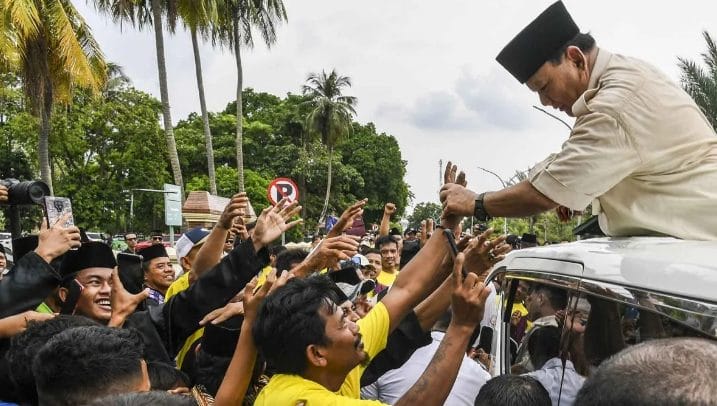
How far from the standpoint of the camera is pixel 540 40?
2.34m

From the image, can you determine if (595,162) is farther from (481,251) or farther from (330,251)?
(330,251)

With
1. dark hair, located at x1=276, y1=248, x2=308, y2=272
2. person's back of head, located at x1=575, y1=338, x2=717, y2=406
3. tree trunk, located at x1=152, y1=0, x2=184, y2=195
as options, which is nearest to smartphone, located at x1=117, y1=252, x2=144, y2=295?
dark hair, located at x1=276, y1=248, x2=308, y2=272

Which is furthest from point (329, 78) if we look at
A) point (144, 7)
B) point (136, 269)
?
point (136, 269)

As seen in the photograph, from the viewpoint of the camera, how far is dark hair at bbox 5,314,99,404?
2284 mm

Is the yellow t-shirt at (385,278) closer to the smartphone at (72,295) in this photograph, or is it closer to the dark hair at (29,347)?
the smartphone at (72,295)

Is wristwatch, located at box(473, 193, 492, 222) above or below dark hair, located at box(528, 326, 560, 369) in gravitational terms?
above

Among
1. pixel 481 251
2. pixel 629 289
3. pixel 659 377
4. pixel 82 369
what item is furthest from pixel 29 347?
pixel 659 377

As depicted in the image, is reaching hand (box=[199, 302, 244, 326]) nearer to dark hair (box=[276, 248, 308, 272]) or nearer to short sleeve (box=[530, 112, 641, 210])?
short sleeve (box=[530, 112, 641, 210])

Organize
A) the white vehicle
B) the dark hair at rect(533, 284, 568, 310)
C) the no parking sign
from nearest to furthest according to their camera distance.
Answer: the white vehicle < the dark hair at rect(533, 284, 568, 310) < the no parking sign

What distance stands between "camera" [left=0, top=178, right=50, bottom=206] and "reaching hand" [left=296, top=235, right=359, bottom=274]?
155 cm

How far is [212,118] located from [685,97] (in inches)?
1748

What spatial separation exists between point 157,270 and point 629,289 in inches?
161

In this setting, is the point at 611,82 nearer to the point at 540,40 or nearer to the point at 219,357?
the point at 540,40

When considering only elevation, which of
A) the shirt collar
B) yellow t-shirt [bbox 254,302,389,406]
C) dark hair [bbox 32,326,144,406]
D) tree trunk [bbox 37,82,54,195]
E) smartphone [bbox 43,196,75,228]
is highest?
tree trunk [bbox 37,82,54,195]
